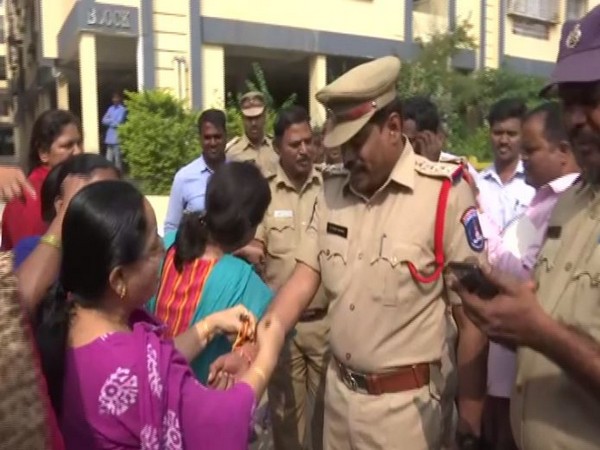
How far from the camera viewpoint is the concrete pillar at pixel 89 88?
12.2 meters

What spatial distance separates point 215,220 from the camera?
283 cm

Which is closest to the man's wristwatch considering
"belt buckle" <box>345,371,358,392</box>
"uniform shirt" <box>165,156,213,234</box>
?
"belt buckle" <box>345,371,358,392</box>

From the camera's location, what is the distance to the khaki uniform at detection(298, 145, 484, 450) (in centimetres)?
257

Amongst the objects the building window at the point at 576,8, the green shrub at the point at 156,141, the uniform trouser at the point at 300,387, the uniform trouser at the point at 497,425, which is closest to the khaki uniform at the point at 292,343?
the uniform trouser at the point at 300,387

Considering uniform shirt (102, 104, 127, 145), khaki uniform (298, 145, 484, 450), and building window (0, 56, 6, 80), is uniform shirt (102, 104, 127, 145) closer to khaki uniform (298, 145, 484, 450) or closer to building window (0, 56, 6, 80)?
khaki uniform (298, 145, 484, 450)

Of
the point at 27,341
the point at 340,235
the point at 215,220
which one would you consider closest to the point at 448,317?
the point at 340,235

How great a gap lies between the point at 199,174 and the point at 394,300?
124 inches

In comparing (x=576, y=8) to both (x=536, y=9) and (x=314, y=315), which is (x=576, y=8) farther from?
(x=314, y=315)

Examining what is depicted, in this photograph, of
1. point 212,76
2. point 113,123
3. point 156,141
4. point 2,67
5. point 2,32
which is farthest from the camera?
point 2,67

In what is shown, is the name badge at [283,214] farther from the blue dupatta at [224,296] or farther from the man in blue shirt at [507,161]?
the blue dupatta at [224,296]

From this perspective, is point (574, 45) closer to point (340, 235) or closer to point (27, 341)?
point (340, 235)

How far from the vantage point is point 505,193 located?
4750 mm

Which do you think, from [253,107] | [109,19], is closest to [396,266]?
Answer: [253,107]

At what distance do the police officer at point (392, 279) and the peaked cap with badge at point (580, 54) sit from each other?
82 cm
